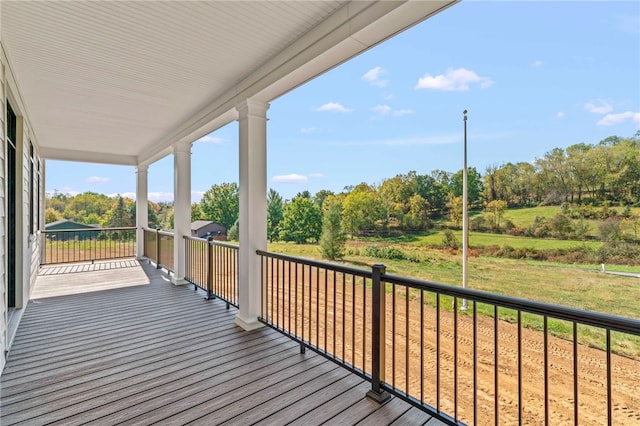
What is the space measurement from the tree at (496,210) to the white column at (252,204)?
59.7ft

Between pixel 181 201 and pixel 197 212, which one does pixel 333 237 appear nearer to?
pixel 197 212

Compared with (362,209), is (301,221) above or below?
below

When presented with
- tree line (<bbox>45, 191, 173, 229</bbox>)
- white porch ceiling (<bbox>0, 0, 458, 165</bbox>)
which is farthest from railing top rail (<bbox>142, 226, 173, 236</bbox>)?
tree line (<bbox>45, 191, 173, 229</bbox>)

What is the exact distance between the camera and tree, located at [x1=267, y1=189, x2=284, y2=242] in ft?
93.1

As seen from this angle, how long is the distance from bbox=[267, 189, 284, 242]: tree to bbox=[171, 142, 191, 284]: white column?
855 inches

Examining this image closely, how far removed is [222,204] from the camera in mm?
31938

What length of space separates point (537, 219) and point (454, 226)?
15.4ft

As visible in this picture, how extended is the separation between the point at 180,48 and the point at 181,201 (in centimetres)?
319

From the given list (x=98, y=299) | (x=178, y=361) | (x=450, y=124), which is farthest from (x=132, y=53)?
(x=450, y=124)

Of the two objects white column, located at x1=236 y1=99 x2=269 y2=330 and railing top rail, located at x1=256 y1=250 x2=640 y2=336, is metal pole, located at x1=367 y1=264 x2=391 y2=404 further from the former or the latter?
white column, located at x1=236 y1=99 x2=269 y2=330

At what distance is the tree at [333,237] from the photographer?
25.0 meters

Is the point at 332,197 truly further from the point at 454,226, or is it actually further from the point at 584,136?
the point at 584,136

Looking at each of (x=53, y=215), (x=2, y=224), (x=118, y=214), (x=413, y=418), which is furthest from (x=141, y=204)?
(x=118, y=214)

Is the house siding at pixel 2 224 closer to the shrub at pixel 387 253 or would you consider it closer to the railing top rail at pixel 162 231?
the railing top rail at pixel 162 231
